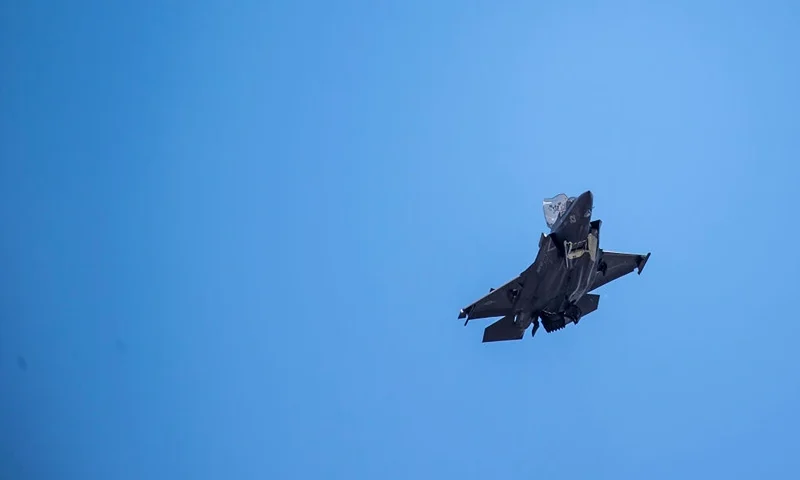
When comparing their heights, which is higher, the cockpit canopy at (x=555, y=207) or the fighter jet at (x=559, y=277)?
the cockpit canopy at (x=555, y=207)

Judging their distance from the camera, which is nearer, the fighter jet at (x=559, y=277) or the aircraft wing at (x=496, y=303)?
the fighter jet at (x=559, y=277)

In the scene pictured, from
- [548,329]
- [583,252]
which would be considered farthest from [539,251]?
[548,329]

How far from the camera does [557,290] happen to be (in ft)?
164

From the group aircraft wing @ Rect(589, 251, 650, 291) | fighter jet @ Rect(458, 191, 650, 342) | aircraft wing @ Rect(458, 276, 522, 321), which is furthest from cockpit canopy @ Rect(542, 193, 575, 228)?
aircraft wing @ Rect(589, 251, 650, 291)

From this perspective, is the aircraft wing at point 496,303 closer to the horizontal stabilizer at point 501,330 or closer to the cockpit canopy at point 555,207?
the horizontal stabilizer at point 501,330

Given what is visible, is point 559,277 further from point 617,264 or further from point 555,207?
point 617,264

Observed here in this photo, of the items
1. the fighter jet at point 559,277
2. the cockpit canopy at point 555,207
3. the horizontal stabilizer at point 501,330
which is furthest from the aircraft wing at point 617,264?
the horizontal stabilizer at point 501,330

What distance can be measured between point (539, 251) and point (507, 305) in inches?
220

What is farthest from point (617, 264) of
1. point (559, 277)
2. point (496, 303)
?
point (496, 303)

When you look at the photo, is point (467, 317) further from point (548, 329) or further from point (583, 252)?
point (583, 252)

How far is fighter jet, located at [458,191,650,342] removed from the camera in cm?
4741

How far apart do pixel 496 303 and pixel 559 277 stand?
5062mm

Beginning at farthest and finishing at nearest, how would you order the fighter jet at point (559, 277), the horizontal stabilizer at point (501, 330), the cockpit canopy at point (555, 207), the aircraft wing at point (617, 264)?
the horizontal stabilizer at point (501, 330)
the aircraft wing at point (617, 264)
the cockpit canopy at point (555, 207)
the fighter jet at point (559, 277)

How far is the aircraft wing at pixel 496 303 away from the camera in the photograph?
51.5 m
